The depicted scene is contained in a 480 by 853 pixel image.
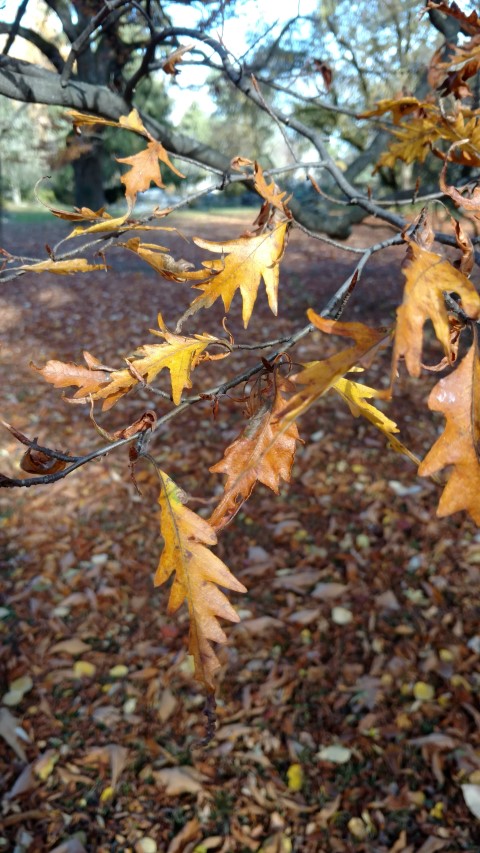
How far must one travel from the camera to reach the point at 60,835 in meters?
1.87

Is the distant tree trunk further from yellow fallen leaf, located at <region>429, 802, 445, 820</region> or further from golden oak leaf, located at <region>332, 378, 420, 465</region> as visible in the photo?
golden oak leaf, located at <region>332, 378, 420, 465</region>

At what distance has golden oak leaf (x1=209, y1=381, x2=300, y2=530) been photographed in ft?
2.11

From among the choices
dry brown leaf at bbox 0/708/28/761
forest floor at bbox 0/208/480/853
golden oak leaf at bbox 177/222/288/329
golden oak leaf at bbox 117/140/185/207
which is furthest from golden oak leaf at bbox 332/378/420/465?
dry brown leaf at bbox 0/708/28/761

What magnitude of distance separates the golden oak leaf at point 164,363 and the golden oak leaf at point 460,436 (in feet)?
0.99

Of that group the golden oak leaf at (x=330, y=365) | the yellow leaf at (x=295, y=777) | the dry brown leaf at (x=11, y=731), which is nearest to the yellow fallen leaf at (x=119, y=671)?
the dry brown leaf at (x=11, y=731)

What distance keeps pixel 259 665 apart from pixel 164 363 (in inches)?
79.6

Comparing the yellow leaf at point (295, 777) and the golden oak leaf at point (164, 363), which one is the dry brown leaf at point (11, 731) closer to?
the yellow leaf at point (295, 777)

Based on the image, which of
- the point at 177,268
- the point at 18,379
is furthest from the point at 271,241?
the point at 18,379

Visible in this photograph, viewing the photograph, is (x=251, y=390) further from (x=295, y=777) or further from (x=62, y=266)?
(x=295, y=777)

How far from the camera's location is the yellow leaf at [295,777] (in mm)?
1989

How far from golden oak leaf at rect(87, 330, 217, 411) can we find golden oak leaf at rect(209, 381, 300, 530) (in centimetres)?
12

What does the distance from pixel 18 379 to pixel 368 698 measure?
4.01m

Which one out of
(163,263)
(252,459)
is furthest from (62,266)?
(252,459)

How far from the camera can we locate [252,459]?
0.64m
